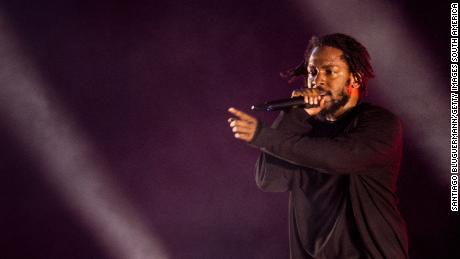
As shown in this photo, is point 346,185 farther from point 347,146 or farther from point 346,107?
point 346,107

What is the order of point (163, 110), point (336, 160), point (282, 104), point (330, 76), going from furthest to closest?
point (163, 110) < point (330, 76) < point (282, 104) < point (336, 160)

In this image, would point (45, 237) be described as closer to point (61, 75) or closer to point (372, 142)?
point (61, 75)

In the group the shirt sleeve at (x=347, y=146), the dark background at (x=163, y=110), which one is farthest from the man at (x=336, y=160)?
the dark background at (x=163, y=110)

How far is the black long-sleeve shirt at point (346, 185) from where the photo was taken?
5.97 feet

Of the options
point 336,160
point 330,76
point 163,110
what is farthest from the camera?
point 163,110

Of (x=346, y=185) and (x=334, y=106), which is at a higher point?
(x=334, y=106)

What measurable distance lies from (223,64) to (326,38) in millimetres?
1366

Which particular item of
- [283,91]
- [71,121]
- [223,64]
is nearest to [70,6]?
[71,121]

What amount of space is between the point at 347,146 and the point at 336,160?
0.07 metres

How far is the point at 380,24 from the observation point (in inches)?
130

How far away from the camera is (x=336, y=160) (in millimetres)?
1827

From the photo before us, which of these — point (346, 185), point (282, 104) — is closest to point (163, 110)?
point (282, 104)

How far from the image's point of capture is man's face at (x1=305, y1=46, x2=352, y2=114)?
86.3 inches

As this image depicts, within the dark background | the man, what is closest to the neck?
the man
